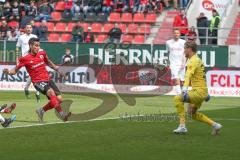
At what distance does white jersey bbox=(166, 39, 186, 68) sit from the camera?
26.5m

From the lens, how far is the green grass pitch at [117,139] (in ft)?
42.1

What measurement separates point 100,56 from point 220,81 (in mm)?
5830

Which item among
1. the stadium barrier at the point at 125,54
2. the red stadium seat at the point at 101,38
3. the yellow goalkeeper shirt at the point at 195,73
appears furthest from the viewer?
the red stadium seat at the point at 101,38

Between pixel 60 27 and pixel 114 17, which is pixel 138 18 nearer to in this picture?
pixel 114 17

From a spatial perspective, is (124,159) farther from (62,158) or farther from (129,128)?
(129,128)

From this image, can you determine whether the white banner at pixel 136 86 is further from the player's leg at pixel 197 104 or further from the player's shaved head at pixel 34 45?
the player's leg at pixel 197 104

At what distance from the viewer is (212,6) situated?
126 feet

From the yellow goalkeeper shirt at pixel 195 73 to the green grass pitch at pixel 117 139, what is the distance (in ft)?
3.42

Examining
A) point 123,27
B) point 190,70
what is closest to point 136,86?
point 123,27

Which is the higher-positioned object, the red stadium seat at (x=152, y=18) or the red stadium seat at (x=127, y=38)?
the red stadium seat at (x=152, y=18)

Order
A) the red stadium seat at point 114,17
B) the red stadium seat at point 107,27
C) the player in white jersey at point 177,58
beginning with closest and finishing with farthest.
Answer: the player in white jersey at point 177,58, the red stadium seat at point 107,27, the red stadium seat at point 114,17

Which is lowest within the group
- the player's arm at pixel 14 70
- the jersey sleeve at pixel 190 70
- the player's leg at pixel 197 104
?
the player's leg at pixel 197 104

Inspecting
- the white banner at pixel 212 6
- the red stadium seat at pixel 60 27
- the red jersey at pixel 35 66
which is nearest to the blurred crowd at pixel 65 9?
the red stadium seat at pixel 60 27

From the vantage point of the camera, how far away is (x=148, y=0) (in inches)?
1590
